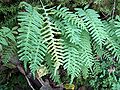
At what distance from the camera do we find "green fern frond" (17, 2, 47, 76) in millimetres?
2299

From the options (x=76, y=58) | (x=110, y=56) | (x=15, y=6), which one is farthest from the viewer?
(x=110, y=56)

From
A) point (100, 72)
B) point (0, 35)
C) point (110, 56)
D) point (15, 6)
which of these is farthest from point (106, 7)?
point (0, 35)

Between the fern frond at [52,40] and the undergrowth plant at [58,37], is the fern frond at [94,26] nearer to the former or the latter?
the undergrowth plant at [58,37]

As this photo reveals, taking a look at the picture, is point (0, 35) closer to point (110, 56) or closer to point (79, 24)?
point (79, 24)

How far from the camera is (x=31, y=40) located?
2.33 m

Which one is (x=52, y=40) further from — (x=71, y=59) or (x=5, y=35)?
(x=5, y=35)

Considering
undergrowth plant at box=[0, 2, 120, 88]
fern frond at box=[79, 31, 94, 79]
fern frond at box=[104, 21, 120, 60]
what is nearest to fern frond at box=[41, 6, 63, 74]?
undergrowth plant at box=[0, 2, 120, 88]

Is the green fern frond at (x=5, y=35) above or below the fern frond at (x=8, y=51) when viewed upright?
above

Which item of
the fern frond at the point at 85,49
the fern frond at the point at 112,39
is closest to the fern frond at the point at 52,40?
the fern frond at the point at 85,49

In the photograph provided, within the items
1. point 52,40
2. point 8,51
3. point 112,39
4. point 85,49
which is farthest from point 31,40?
point 112,39

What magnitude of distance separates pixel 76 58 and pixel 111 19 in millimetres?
691

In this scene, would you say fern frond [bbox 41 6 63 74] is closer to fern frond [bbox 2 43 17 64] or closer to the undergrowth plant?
the undergrowth plant

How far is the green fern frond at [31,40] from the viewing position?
230 cm

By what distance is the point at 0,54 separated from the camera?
269cm
